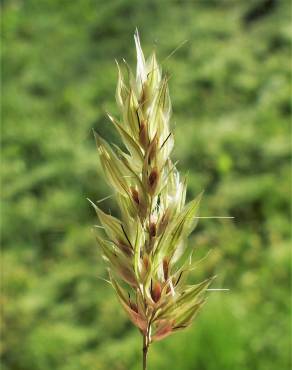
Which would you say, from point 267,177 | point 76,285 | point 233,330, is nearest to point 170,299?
point 233,330

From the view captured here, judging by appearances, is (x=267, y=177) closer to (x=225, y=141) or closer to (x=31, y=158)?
(x=225, y=141)

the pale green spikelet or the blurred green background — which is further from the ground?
the pale green spikelet

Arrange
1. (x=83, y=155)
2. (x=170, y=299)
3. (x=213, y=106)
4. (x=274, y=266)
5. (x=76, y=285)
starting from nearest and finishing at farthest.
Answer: (x=170, y=299), (x=274, y=266), (x=76, y=285), (x=83, y=155), (x=213, y=106)

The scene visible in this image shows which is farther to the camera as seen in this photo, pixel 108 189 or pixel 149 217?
pixel 108 189

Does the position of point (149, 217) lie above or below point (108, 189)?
above
